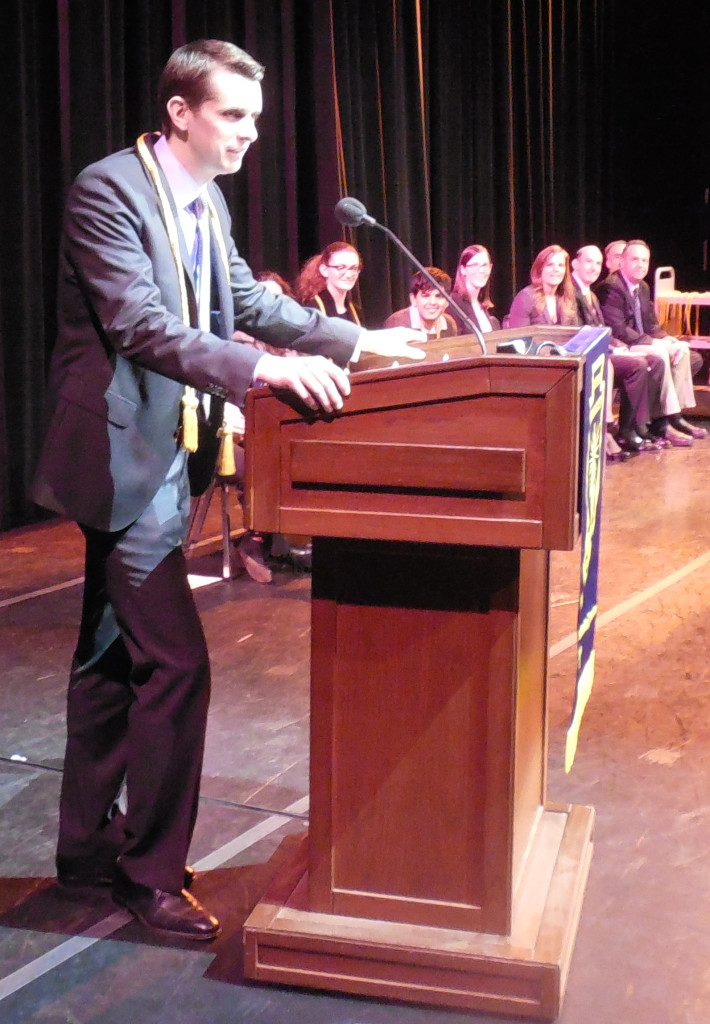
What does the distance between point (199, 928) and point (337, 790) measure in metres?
0.38

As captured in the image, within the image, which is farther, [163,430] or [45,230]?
[45,230]

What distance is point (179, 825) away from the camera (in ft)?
6.37

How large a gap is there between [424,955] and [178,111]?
128cm

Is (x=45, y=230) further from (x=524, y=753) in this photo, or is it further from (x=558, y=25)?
(x=558, y=25)

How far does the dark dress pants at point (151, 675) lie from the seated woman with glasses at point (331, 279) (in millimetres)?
3269

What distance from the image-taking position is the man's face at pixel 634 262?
7.79m

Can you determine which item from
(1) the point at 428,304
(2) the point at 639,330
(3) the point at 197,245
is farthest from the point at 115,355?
(2) the point at 639,330

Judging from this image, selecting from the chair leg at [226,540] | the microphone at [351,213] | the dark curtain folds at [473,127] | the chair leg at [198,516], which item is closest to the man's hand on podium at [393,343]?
the microphone at [351,213]

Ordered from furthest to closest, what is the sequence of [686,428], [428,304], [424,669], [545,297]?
[686,428]
[545,297]
[428,304]
[424,669]

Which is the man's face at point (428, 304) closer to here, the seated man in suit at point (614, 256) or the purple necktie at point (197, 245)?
the seated man in suit at point (614, 256)

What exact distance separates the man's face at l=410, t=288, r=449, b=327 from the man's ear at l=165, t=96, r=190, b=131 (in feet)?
13.0

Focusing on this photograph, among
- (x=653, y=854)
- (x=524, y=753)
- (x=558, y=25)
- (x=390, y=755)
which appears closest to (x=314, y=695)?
(x=390, y=755)

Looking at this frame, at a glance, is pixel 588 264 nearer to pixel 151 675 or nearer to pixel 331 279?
pixel 331 279

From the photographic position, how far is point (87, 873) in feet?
6.95
